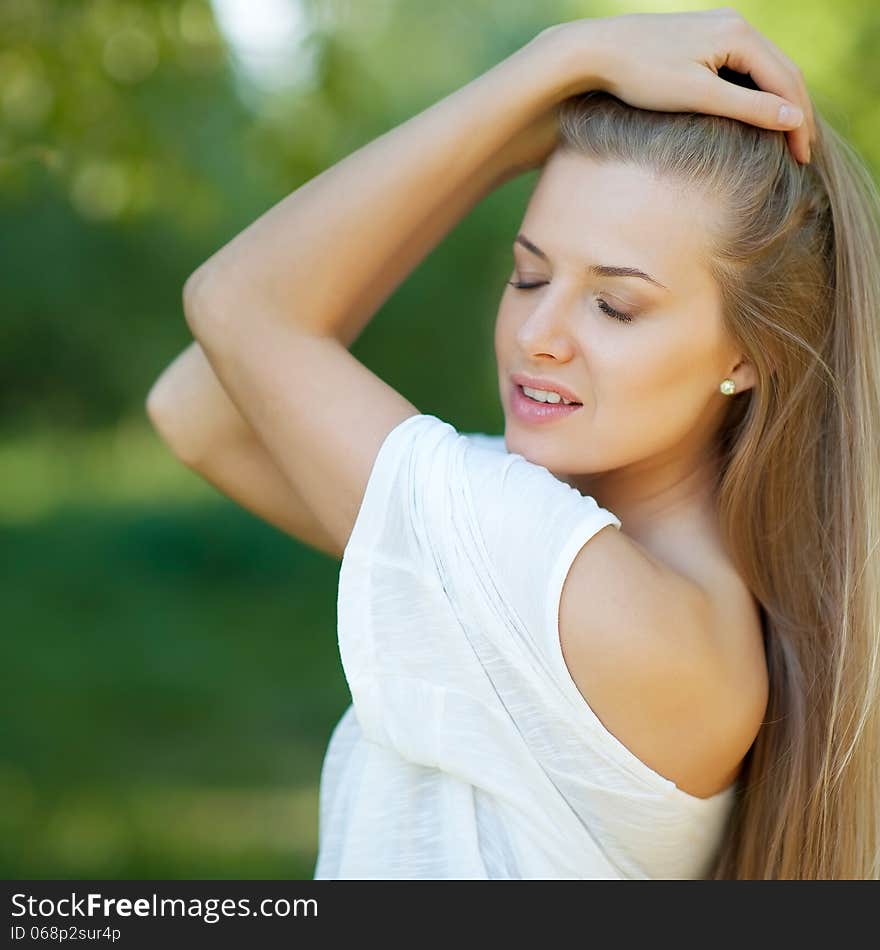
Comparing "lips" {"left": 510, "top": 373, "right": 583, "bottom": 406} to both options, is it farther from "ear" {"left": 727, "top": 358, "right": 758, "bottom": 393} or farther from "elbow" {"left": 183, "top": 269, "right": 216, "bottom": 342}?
"elbow" {"left": 183, "top": 269, "right": 216, "bottom": 342}

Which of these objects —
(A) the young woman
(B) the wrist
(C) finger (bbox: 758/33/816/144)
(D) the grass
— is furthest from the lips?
(D) the grass

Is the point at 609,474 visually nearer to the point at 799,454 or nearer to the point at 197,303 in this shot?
the point at 799,454

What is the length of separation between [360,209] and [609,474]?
0.61 metres

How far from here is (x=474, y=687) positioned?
1783mm

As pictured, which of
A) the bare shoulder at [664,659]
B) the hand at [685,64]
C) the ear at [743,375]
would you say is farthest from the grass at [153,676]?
the hand at [685,64]

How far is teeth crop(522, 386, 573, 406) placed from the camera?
6.41 ft

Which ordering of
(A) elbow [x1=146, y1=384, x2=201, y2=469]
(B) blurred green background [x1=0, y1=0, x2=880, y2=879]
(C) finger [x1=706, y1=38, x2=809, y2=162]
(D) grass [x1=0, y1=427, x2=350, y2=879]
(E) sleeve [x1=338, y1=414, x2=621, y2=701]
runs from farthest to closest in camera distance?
(D) grass [x1=0, y1=427, x2=350, y2=879], (B) blurred green background [x1=0, y1=0, x2=880, y2=879], (A) elbow [x1=146, y1=384, x2=201, y2=469], (C) finger [x1=706, y1=38, x2=809, y2=162], (E) sleeve [x1=338, y1=414, x2=621, y2=701]

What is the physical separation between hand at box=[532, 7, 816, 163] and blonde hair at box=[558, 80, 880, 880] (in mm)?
50

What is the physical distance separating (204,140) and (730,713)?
19.1ft

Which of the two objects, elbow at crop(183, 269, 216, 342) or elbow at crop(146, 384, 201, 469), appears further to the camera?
elbow at crop(146, 384, 201, 469)

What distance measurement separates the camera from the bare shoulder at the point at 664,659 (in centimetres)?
171

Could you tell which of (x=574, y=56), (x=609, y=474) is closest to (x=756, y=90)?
(x=574, y=56)

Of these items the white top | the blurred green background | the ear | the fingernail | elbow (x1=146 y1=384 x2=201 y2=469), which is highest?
the blurred green background

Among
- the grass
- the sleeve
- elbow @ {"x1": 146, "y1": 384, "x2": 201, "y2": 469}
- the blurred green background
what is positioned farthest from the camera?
the grass
